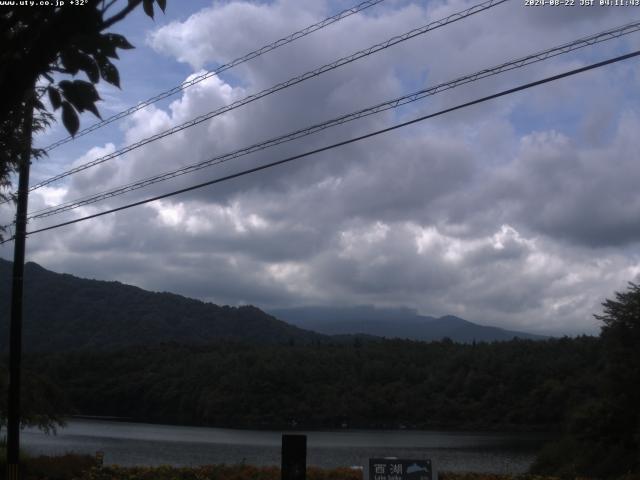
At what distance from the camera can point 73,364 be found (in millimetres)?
59500

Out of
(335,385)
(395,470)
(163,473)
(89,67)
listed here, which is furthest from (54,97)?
(335,385)

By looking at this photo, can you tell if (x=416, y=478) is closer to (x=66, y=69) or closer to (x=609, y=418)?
(x=66, y=69)

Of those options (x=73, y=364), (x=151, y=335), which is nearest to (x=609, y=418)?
(x=73, y=364)

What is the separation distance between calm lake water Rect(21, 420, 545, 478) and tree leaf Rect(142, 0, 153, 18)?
18871mm

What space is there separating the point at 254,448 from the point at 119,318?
93.1 m

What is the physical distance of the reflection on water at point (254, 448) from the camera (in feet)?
97.5

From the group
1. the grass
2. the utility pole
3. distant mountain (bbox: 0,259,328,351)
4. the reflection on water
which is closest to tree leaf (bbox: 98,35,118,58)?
the utility pole

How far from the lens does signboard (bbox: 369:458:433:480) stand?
1043 cm

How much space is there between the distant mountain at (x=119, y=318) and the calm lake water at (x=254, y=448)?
54.9 meters

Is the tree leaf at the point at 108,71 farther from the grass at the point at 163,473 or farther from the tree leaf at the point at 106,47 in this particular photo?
the grass at the point at 163,473

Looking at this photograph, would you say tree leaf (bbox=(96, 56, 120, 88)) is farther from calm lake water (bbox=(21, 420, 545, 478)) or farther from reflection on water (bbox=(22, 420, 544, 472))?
calm lake water (bbox=(21, 420, 545, 478))

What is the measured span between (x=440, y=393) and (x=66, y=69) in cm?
6228

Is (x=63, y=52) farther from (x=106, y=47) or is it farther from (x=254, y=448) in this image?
(x=254, y=448)

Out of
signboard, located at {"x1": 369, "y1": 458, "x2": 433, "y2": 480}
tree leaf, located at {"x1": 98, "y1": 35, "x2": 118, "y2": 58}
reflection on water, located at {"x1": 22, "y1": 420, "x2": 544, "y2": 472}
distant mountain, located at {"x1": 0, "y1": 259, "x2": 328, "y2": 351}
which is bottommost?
reflection on water, located at {"x1": 22, "y1": 420, "x2": 544, "y2": 472}
